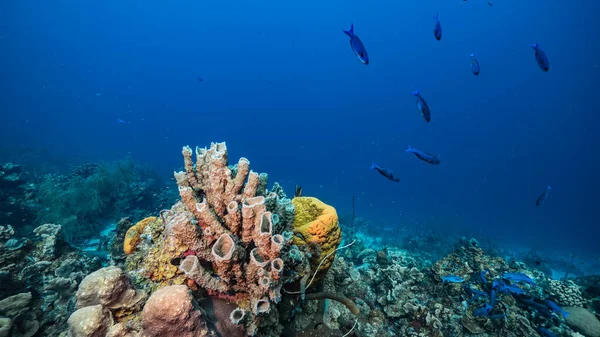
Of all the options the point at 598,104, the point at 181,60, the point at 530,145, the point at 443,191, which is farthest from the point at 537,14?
the point at 181,60

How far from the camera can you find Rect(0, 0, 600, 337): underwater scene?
2043mm

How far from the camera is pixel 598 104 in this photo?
87875 mm

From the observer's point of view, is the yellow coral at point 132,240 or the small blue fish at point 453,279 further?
the small blue fish at point 453,279

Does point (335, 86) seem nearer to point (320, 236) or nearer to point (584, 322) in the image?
point (584, 322)

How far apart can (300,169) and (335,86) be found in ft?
184

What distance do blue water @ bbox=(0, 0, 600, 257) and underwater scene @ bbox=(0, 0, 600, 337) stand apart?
99cm

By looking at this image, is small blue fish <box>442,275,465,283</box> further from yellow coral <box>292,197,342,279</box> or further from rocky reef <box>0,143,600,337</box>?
yellow coral <box>292,197,342,279</box>

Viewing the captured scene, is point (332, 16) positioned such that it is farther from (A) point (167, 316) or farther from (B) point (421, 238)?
(A) point (167, 316)

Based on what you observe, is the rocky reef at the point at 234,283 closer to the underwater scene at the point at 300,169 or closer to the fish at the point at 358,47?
the underwater scene at the point at 300,169

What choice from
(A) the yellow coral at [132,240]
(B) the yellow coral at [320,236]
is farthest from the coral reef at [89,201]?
(B) the yellow coral at [320,236]

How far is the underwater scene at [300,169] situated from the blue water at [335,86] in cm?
99

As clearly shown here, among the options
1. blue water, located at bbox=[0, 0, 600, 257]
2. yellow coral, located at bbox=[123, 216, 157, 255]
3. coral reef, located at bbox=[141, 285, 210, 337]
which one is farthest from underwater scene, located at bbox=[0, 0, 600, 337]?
blue water, located at bbox=[0, 0, 600, 257]

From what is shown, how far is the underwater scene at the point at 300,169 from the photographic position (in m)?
2.04

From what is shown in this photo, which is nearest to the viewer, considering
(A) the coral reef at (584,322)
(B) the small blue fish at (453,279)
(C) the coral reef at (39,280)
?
(C) the coral reef at (39,280)
